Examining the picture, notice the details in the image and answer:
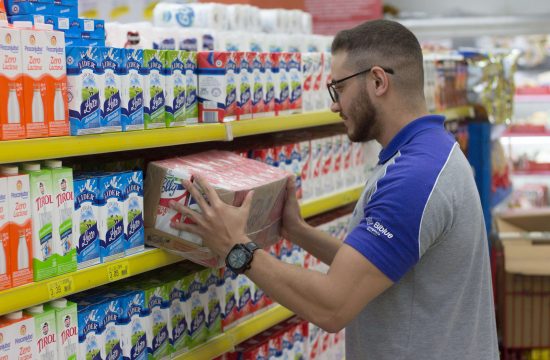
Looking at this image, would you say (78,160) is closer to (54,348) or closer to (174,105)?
(174,105)

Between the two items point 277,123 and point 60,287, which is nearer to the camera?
point 60,287

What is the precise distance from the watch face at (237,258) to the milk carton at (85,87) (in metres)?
0.51

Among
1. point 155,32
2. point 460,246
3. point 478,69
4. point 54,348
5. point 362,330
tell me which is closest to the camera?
point 54,348

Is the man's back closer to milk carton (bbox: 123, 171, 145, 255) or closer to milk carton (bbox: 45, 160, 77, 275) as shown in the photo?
milk carton (bbox: 123, 171, 145, 255)

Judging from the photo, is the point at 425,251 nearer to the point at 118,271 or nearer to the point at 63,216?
the point at 118,271

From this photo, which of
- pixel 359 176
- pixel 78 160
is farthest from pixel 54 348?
pixel 359 176

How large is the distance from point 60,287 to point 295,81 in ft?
5.18

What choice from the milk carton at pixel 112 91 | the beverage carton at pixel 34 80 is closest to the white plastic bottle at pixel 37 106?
the beverage carton at pixel 34 80

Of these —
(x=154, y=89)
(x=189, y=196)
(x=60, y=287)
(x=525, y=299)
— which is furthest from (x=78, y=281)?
(x=525, y=299)

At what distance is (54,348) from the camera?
7.22 feet

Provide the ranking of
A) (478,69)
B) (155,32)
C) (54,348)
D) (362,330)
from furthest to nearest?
(478,69), (155,32), (362,330), (54,348)

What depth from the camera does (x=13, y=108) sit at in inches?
79.4

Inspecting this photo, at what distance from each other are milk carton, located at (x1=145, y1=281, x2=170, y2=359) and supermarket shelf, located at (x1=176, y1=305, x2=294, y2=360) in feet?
0.33

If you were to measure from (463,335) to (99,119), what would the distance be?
1221 millimetres
